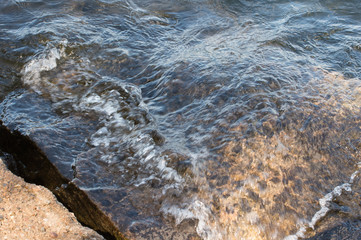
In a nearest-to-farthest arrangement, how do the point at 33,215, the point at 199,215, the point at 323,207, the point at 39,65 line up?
the point at 33,215 → the point at 199,215 → the point at 323,207 → the point at 39,65

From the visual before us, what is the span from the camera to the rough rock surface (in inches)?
82.3

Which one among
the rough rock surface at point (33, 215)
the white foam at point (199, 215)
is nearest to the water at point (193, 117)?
the white foam at point (199, 215)

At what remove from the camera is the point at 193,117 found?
3199 millimetres

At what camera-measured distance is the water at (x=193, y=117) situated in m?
2.43

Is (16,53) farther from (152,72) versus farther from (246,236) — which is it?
(246,236)

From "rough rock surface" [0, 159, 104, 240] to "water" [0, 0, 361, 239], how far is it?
0.79 feet

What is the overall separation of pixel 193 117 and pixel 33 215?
1686mm

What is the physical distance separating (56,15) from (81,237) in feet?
13.8

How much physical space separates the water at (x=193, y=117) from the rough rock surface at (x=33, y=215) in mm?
241

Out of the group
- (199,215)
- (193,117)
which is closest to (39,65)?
(193,117)

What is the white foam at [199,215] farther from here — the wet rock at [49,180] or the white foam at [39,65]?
the white foam at [39,65]

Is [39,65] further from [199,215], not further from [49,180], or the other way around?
[199,215]

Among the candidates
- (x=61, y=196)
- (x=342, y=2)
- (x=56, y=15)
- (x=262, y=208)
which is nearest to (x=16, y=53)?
(x=56, y=15)

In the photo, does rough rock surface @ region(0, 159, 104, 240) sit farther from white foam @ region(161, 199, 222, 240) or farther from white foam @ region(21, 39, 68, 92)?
white foam @ region(21, 39, 68, 92)
